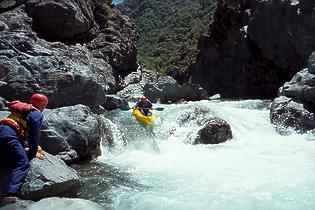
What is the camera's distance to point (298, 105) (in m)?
15.7

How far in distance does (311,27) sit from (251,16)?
7.43m

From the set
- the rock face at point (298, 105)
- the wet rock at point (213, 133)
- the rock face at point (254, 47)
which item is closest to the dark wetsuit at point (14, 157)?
the wet rock at point (213, 133)

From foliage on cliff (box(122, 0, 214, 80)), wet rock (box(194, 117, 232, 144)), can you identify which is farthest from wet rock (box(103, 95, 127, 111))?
foliage on cliff (box(122, 0, 214, 80))

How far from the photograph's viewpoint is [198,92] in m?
27.7

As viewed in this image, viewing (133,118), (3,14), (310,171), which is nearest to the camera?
(310,171)

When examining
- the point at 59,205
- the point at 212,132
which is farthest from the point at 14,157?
the point at 212,132

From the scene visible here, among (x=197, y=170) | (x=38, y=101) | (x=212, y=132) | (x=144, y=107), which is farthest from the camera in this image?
(x=144, y=107)

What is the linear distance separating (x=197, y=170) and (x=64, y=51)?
1333 cm

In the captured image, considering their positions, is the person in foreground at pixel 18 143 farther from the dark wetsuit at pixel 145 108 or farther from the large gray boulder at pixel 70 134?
the dark wetsuit at pixel 145 108

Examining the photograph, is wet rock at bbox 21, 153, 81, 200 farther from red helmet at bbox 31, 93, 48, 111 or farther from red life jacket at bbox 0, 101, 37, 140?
red helmet at bbox 31, 93, 48, 111

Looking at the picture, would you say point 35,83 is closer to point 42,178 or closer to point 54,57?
point 54,57

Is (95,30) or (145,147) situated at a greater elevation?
(95,30)

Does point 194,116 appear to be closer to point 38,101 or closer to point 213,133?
point 213,133

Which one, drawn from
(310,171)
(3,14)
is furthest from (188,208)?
(3,14)
